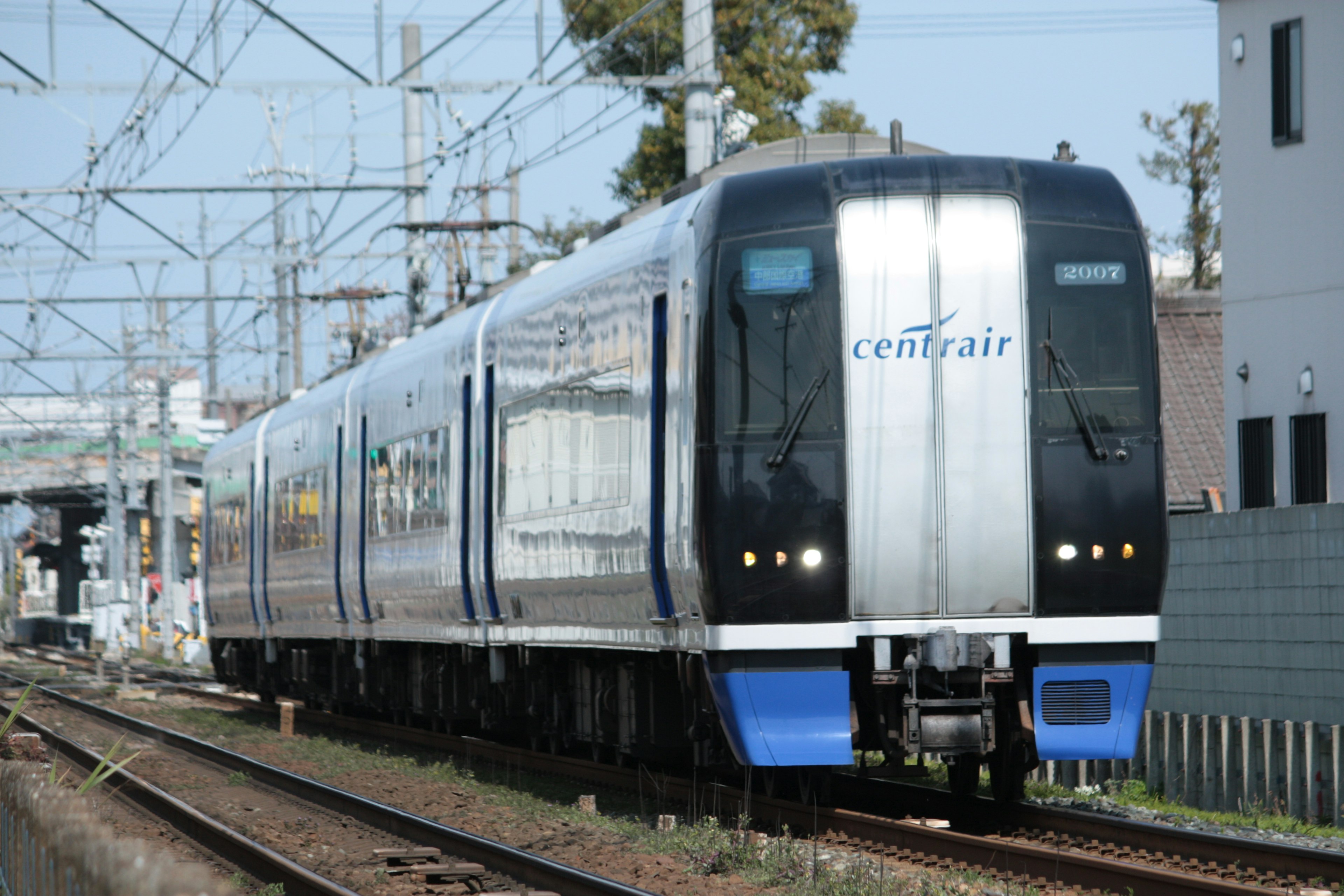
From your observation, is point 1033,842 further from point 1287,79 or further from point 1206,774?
point 1287,79

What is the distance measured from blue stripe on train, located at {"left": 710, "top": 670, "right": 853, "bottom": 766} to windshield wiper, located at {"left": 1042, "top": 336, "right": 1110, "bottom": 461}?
5.53 ft

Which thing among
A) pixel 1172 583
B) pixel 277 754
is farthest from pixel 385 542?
pixel 1172 583

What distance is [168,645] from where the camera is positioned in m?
46.6

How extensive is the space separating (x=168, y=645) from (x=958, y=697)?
39.5 meters

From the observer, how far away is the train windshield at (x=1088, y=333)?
31.6ft

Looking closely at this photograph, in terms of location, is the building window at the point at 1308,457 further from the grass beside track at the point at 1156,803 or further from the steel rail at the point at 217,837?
the steel rail at the point at 217,837

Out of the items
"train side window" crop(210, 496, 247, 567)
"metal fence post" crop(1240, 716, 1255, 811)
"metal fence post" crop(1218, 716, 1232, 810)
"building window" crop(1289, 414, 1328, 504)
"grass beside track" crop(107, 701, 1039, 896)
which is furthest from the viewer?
"train side window" crop(210, 496, 247, 567)

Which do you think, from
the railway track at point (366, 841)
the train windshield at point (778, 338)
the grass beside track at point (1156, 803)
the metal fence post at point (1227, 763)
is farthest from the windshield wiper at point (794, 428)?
the metal fence post at point (1227, 763)

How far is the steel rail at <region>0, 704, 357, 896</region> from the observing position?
29.0 feet

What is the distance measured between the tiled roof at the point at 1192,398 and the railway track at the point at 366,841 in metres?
12.7

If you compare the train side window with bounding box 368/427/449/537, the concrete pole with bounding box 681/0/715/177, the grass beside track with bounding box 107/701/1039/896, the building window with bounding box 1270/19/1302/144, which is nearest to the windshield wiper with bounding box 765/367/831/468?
the grass beside track with bounding box 107/701/1039/896

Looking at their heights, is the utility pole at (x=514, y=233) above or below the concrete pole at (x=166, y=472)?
above

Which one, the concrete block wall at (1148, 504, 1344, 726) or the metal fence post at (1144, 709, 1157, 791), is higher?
the concrete block wall at (1148, 504, 1344, 726)

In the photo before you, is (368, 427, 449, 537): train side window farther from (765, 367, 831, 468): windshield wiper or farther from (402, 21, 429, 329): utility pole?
(765, 367, 831, 468): windshield wiper
